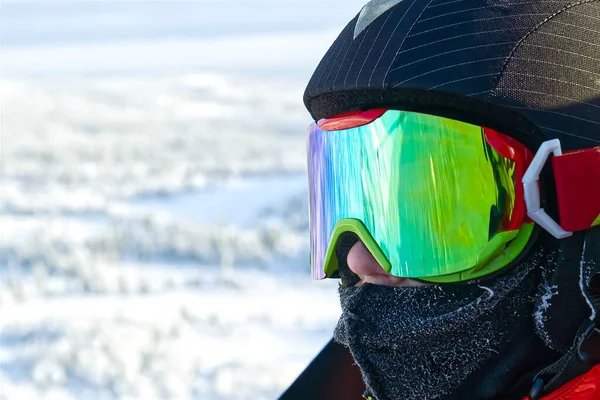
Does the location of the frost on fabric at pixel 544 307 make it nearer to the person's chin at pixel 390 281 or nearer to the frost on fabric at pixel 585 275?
the frost on fabric at pixel 585 275

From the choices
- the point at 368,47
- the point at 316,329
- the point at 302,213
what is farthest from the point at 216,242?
the point at 368,47

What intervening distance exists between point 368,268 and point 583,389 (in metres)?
0.46

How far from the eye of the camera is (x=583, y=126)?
155cm

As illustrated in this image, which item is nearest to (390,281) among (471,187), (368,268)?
(368,268)

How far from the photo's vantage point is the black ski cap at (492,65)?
154 cm

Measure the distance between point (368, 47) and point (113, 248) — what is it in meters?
5.21

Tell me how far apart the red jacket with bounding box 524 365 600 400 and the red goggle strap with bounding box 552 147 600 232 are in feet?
0.83

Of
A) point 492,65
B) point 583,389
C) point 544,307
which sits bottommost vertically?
point 583,389

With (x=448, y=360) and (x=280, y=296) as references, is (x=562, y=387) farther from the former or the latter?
(x=280, y=296)

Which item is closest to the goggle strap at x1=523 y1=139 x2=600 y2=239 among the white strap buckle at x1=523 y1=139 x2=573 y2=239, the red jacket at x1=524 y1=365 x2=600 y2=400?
the white strap buckle at x1=523 y1=139 x2=573 y2=239

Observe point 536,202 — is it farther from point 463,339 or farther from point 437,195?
point 463,339

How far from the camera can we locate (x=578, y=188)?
5.03 ft

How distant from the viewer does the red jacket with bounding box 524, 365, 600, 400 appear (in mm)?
1509

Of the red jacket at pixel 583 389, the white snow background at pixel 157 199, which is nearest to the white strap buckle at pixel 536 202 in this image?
the red jacket at pixel 583 389
